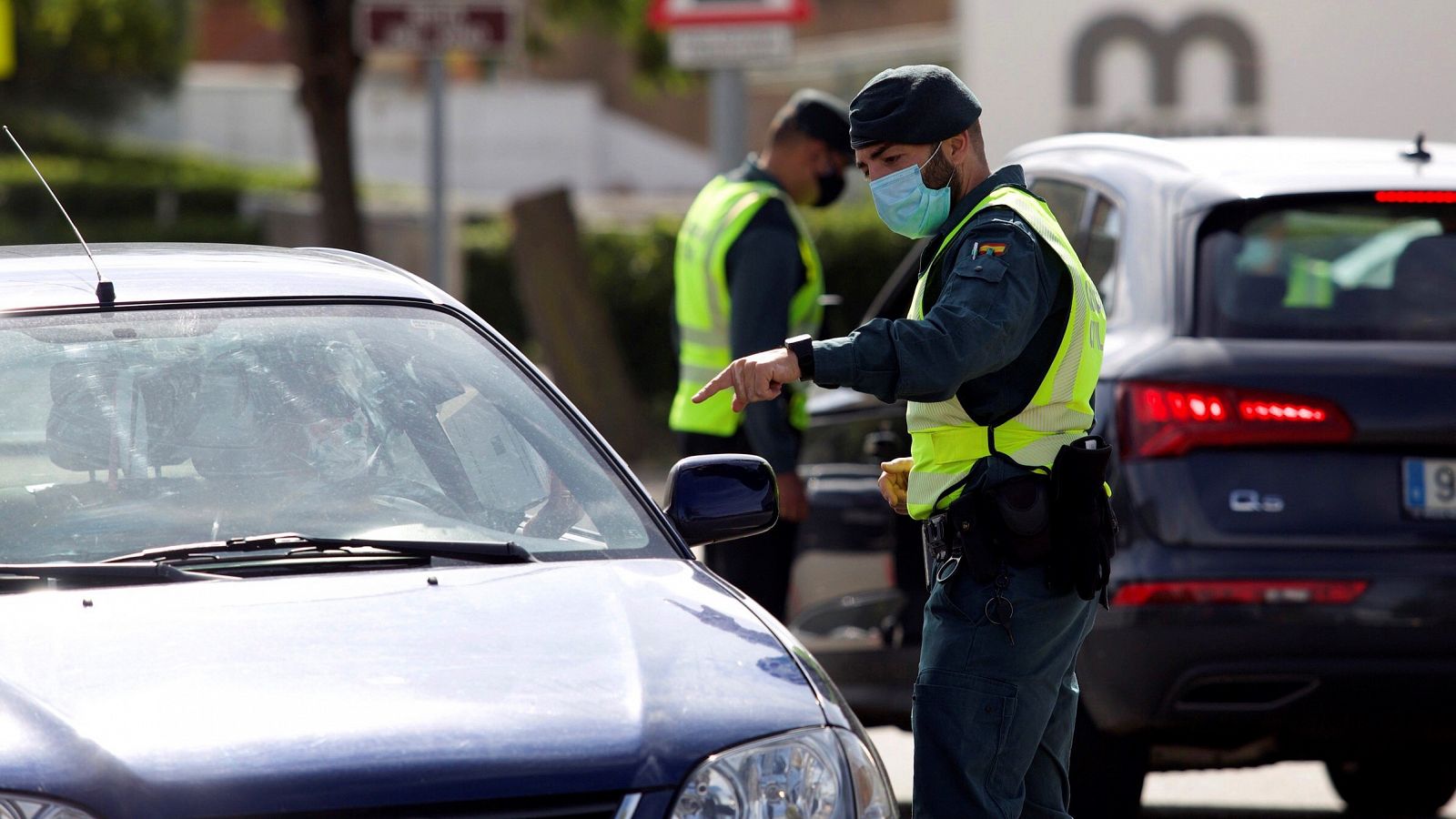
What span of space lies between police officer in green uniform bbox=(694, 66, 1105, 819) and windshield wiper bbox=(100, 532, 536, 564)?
45 cm

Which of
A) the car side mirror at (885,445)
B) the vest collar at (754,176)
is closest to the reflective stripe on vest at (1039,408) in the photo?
the car side mirror at (885,445)

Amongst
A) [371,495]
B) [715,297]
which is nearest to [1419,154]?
[715,297]

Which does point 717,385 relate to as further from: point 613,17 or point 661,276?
point 613,17

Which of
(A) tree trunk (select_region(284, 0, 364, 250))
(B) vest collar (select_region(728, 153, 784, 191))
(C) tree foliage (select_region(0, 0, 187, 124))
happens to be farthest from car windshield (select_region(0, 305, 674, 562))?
(C) tree foliage (select_region(0, 0, 187, 124))

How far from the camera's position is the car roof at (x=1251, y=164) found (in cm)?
486

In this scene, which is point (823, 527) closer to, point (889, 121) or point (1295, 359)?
point (1295, 359)

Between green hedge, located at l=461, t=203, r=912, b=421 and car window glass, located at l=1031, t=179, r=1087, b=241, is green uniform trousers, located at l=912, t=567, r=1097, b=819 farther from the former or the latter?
green hedge, located at l=461, t=203, r=912, b=421

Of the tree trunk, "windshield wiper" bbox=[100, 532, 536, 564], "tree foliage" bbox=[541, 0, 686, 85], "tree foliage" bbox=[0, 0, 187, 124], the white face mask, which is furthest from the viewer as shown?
"tree foliage" bbox=[0, 0, 187, 124]

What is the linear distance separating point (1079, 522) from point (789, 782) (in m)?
0.86

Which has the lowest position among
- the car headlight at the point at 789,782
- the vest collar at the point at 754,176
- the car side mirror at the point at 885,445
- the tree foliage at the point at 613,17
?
the car headlight at the point at 789,782

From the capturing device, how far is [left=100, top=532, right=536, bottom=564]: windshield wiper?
3.36 metres

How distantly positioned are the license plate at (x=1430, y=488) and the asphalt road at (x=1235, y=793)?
55.0 inches

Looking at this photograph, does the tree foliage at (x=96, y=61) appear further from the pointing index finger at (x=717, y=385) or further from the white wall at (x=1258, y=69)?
the pointing index finger at (x=717, y=385)

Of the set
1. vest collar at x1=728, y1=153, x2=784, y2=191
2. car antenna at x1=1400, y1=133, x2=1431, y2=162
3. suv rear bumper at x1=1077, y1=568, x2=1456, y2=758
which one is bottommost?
suv rear bumper at x1=1077, y1=568, x2=1456, y2=758
